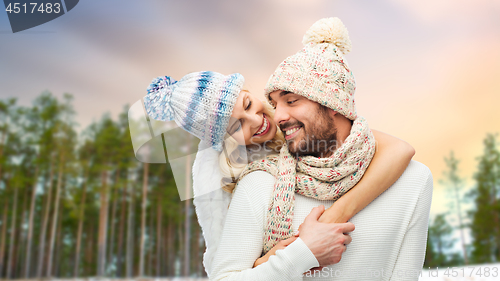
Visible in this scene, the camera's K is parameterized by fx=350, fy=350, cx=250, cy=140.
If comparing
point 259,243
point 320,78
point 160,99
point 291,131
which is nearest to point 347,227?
point 259,243

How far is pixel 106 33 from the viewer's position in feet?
24.0

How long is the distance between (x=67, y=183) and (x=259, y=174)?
9.16 m

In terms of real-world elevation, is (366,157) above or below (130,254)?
above

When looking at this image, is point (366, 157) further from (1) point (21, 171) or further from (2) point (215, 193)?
(1) point (21, 171)

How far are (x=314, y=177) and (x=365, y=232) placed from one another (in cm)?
30

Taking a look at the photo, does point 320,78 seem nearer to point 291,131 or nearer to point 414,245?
point 291,131

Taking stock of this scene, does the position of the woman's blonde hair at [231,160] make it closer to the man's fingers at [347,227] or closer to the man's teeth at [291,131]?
the man's teeth at [291,131]

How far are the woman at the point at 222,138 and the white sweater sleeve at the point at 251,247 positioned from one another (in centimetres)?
22

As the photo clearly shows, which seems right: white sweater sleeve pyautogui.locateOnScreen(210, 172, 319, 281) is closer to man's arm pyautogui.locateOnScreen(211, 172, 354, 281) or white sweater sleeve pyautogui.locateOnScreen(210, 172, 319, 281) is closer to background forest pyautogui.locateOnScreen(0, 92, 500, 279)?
man's arm pyautogui.locateOnScreen(211, 172, 354, 281)

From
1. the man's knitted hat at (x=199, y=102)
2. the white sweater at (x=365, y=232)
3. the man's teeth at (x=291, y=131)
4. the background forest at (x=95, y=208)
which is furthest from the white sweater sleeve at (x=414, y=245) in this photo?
the background forest at (x=95, y=208)

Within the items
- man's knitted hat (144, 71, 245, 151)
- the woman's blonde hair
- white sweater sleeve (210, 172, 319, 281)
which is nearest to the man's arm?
white sweater sleeve (210, 172, 319, 281)

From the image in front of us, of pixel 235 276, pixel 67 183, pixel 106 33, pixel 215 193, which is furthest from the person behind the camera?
pixel 67 183

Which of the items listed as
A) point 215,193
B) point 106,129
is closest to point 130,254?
point 106,129

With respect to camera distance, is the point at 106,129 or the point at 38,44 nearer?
the point at 38,44
